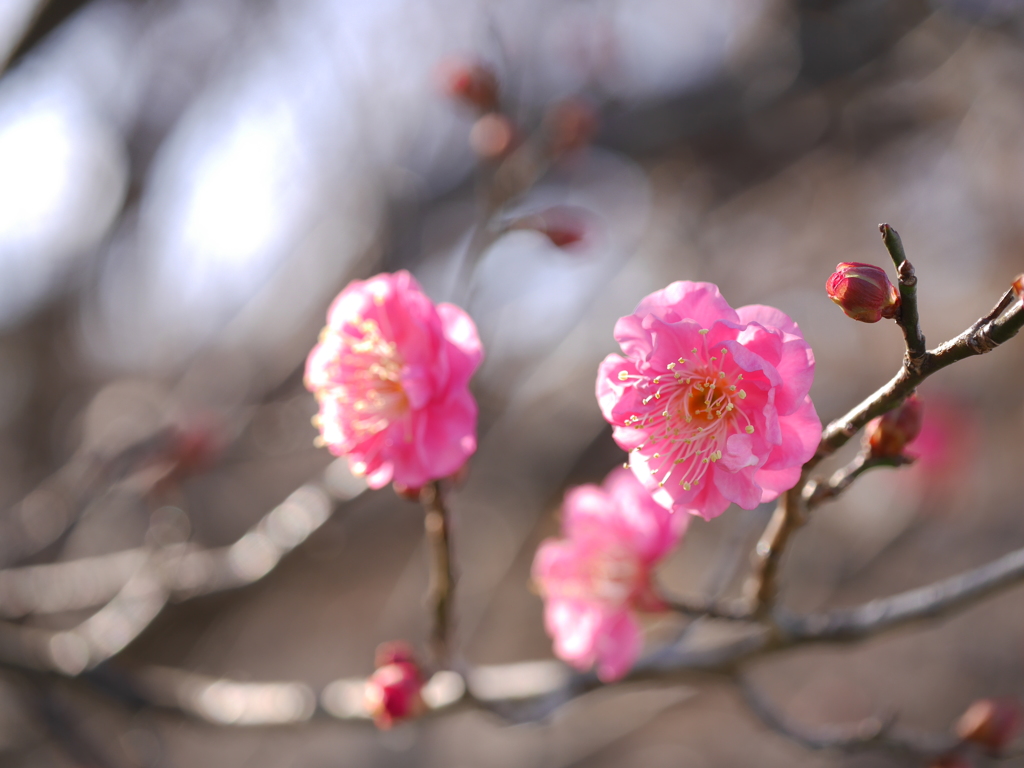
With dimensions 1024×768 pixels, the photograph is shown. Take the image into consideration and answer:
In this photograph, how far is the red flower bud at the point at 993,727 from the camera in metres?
1.41

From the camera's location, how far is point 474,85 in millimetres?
2426

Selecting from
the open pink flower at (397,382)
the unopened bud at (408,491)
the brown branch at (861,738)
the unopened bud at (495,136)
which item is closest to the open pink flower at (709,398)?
the open pink flower at (397,382)

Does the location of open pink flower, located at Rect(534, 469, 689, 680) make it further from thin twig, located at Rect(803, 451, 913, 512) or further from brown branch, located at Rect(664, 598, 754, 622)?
thin twig, located at Rect(803, 451, 913, 512)

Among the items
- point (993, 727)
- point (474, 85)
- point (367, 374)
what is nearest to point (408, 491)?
point (367, 374)

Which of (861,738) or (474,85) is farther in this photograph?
(474,85)

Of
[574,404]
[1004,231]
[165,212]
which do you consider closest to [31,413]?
[165,212]

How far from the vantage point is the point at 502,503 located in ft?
15.0

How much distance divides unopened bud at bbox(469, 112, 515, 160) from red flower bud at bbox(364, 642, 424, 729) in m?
1.64

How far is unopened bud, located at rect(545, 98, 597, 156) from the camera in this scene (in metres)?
2.56

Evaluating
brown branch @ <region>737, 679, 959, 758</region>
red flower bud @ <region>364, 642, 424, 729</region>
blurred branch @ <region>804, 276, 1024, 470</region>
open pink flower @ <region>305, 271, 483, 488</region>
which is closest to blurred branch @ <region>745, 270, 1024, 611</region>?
blurred branch @ <region>804, 276, 1024, 470</region>

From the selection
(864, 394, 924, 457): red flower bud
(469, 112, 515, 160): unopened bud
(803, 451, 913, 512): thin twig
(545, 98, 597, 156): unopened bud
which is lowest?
(803, 451, 913, 512): thin twig

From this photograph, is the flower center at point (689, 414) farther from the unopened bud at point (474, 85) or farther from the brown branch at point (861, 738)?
the unopened bud at point (474, 85)

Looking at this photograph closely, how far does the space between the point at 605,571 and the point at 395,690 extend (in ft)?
1.74

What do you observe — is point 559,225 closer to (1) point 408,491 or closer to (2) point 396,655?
(1) point 408,491
